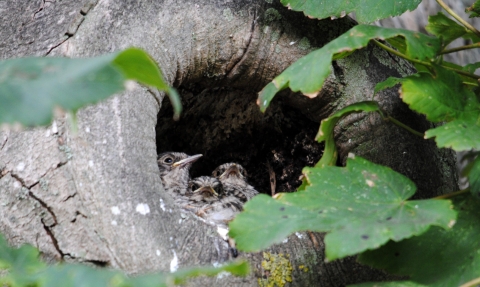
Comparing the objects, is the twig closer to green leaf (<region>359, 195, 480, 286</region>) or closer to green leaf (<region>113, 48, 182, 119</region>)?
green leaf (<region>359, 195, 480, 286</region>)

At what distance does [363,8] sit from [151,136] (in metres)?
1.11

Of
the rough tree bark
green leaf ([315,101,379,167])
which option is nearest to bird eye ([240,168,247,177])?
the rough tree bark

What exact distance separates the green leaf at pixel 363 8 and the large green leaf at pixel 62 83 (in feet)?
5.82

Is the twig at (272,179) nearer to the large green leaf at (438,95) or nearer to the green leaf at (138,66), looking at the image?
the large green leaf at (438,95)

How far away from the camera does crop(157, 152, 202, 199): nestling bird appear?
4.35m

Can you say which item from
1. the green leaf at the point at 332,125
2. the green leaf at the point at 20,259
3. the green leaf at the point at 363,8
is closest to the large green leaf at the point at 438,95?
the green leaf at the point at 332,125

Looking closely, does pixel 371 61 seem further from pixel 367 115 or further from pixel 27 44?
pixel 27 44

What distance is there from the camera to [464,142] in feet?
6.98

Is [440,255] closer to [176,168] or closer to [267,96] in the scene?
[267,96]

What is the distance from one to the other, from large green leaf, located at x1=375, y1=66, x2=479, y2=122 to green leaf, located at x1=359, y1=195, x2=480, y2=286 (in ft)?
1.19

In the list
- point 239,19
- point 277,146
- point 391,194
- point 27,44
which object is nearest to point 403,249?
point 391,194

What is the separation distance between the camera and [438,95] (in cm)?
235

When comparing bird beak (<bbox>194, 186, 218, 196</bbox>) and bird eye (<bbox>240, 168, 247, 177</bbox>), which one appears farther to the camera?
bird eye (<bbox>240, 168, 247, 177</bbox>)

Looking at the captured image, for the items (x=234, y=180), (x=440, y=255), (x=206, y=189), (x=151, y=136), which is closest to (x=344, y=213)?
(x=440, y=255)
